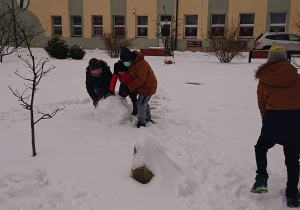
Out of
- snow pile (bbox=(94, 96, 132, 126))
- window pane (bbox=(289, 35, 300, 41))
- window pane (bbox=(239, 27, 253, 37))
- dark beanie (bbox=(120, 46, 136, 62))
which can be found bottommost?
snow pile (bbox=(94, 96, 132, 126))

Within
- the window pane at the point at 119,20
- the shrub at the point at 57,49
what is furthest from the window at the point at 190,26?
the shrub at the point at 57,49

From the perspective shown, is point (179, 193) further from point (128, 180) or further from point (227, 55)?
point (227, 55)

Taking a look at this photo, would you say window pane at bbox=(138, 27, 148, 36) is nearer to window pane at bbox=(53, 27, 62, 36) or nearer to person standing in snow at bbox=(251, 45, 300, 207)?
window pane at bbox=(53, 27, 62, 36)

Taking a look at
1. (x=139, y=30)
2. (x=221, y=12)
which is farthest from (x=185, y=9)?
(x=139, y=30)

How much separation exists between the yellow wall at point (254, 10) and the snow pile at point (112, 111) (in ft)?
57.8

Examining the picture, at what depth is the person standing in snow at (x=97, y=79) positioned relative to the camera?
4.53 metres

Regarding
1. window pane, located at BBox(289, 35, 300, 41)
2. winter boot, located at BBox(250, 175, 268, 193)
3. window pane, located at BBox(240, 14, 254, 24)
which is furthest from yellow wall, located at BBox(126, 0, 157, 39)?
winter boot, located at BBox(250, 175, 268, 193)

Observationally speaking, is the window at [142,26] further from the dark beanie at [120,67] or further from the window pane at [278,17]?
the dark beanie at [120,67]

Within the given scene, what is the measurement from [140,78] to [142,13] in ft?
61.3

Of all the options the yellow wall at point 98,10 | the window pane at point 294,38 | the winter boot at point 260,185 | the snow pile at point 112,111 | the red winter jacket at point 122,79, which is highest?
the yellow wall at point 98,10

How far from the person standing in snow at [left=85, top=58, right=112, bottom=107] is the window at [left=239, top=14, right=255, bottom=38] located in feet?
59.5

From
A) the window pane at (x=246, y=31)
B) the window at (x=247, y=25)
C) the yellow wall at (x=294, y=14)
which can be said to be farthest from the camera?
the window pane at (x=246, y=31)

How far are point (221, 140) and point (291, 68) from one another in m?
1.91

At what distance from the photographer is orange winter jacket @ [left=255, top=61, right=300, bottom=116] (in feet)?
7.69
